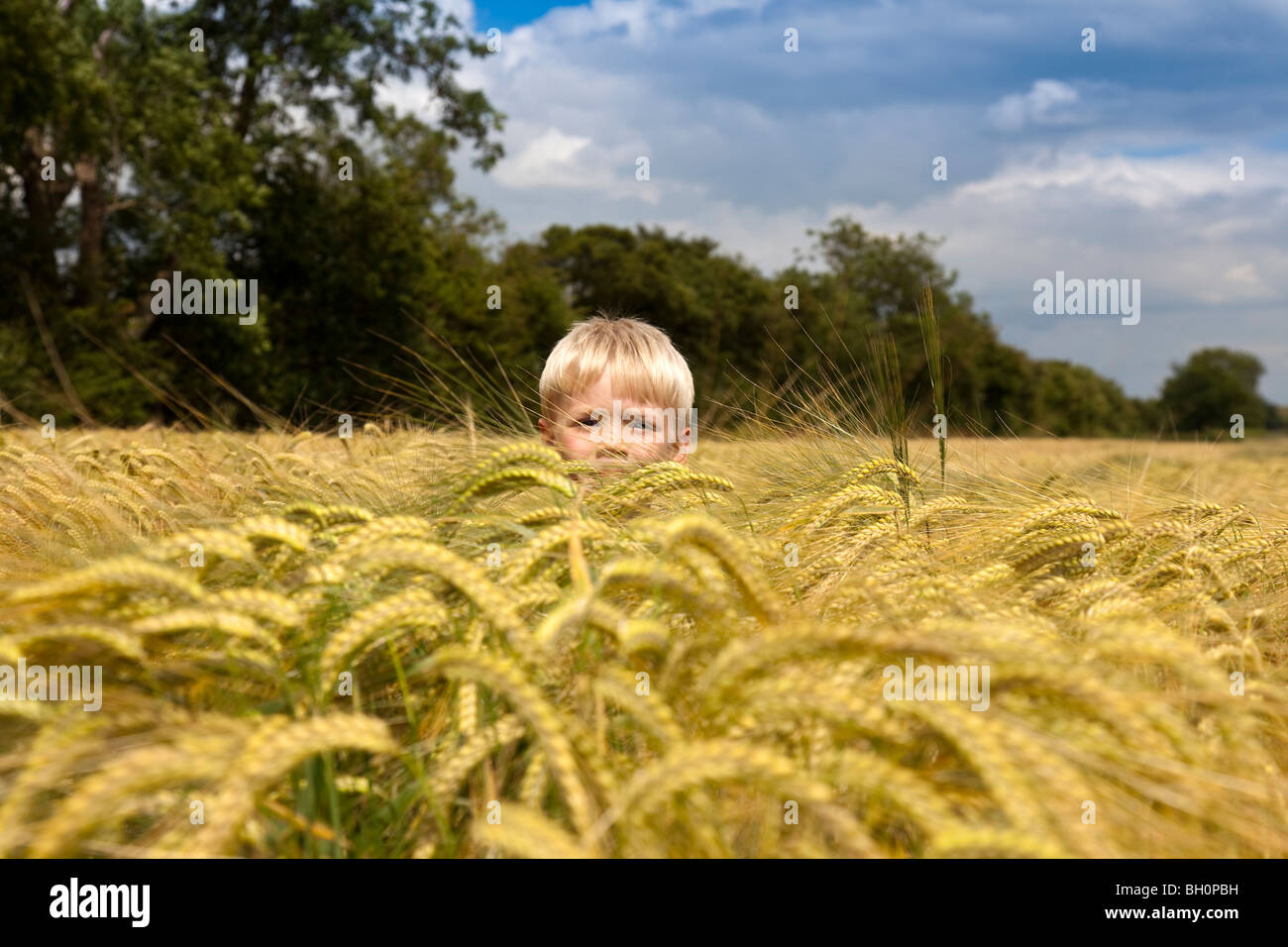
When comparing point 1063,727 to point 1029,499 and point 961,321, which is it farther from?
point 961,321

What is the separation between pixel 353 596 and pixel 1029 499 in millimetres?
1825

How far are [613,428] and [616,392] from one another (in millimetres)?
238

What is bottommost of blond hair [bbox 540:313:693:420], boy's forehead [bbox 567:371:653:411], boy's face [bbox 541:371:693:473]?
boy's face [bbox 541:371:693:473]

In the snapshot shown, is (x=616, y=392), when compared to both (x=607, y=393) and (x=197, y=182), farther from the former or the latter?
(x=197, y=182)

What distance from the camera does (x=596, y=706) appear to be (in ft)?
3.83

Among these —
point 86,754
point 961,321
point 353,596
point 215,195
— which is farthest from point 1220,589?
point 961,321

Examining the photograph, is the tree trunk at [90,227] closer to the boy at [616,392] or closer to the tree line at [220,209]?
the tree line at [220,209]

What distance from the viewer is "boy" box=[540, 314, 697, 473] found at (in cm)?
297
